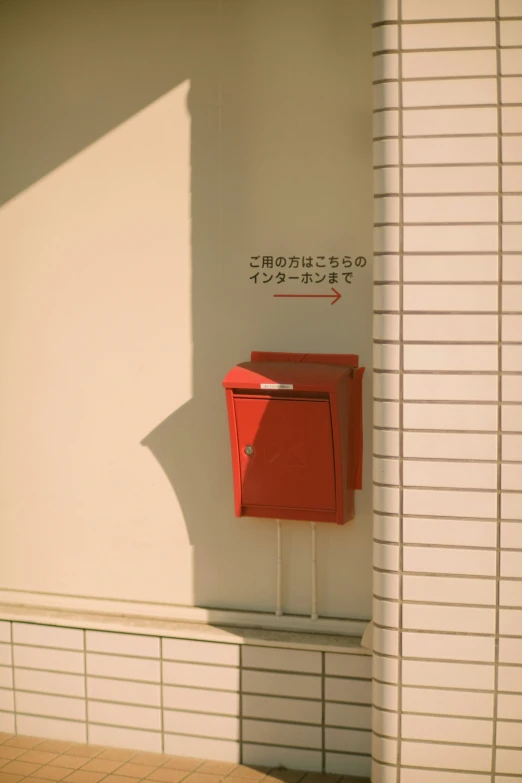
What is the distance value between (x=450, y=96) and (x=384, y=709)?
6.92 ft

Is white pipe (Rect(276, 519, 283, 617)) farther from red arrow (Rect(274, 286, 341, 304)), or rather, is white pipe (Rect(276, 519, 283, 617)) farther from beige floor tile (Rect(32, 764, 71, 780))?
beige floor tile (Rect(32, 764, 71, 780))

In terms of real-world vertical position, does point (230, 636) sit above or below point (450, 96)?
below

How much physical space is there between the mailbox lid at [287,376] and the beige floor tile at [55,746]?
6.07 feet

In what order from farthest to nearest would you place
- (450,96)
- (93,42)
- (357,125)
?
1. (93,42)
2. (357,125)
3. (450,96)

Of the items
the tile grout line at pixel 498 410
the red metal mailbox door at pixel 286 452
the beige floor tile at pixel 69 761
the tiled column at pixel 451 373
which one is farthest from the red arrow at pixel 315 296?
the beige floor tile at pixel 69 761

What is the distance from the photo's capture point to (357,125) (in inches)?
149

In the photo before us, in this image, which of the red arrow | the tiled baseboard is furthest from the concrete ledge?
the red arrow

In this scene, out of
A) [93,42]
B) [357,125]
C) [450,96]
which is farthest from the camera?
[93,42]

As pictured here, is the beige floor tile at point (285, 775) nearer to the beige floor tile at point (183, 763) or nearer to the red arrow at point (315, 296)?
the beige floor tile at point (183, 763)

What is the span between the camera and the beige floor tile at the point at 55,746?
4125 millimetres

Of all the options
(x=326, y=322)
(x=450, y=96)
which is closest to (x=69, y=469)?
(x=326, y=322)

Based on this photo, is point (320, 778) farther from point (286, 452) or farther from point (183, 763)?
point (286, 452)

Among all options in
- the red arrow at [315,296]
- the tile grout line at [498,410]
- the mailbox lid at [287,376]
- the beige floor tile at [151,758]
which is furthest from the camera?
the beige floor tile at [151,758]

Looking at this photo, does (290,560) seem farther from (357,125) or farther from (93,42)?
(93,42)
